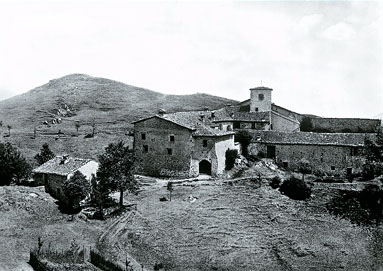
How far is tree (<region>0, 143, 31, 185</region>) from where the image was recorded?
161ft

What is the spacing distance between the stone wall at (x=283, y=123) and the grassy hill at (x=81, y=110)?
31.1 meters

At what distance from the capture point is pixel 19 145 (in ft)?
249

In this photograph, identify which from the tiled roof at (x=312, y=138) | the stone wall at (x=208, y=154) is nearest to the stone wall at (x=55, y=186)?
the stone wall at (x=208, y=154)

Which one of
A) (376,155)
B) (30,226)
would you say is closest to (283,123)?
(376,155)

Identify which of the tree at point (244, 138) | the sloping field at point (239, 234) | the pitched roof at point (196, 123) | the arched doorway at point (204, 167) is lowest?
the sloping field at point (239, 234)

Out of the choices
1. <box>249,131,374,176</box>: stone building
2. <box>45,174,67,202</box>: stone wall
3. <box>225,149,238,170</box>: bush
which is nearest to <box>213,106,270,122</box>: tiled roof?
<box>249,131,374,176</box>: stone building

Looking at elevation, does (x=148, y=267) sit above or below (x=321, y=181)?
below

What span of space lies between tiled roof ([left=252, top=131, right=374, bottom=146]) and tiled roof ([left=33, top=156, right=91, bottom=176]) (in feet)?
90.1

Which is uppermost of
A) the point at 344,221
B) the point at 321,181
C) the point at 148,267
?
the point at 321,181

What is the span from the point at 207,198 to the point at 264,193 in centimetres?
646

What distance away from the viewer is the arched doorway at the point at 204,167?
54.4 m

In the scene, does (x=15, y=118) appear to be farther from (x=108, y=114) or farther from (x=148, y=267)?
(x=148, y=267)

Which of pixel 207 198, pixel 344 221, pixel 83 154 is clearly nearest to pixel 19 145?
pixel 83 154

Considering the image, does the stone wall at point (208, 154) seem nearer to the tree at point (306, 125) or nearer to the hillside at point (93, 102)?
the tree at point (306, 125)
